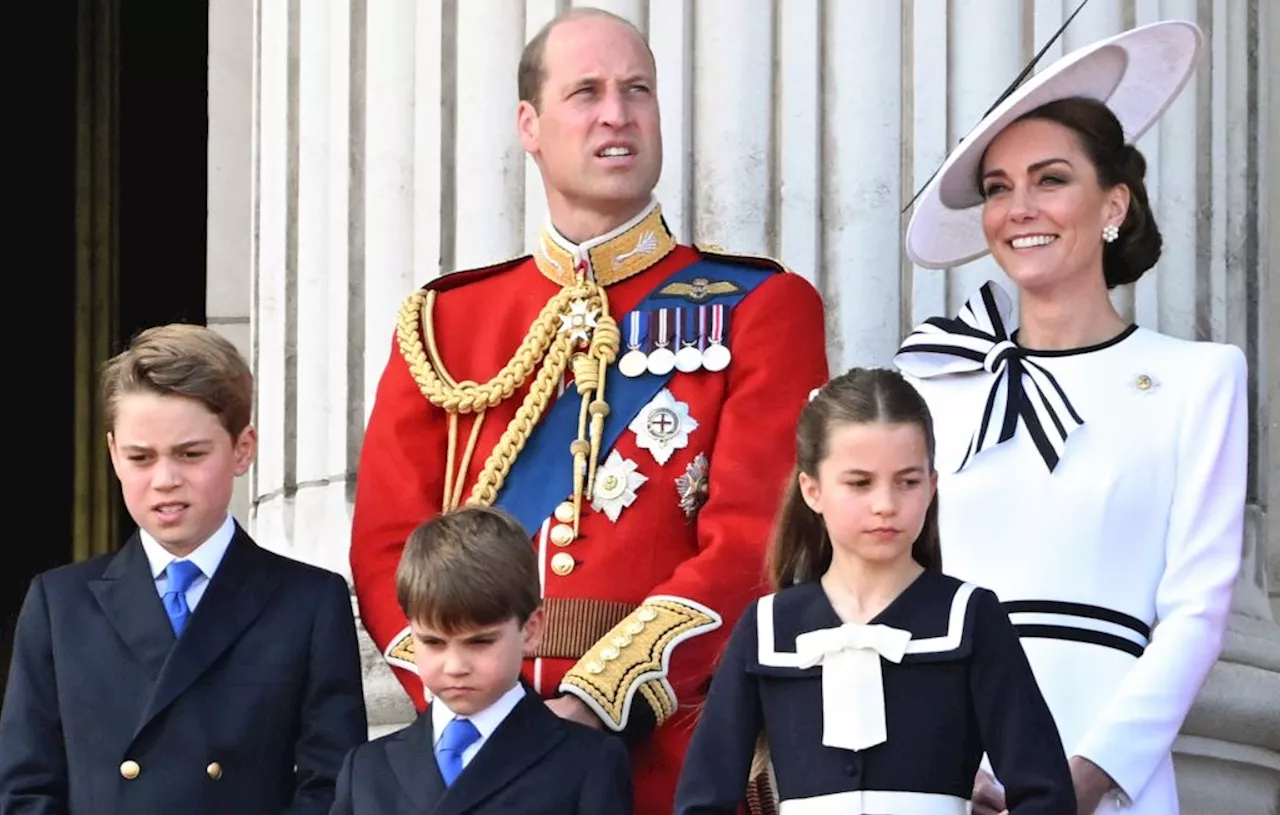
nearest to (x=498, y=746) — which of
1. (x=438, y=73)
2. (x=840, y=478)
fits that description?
(x=840, y=478)

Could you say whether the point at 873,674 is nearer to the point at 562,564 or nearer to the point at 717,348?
the point at 562,564

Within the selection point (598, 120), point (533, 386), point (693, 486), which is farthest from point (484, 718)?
point (598, 120)

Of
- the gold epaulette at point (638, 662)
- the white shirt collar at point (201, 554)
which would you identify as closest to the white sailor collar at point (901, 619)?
the gold epaulette at point (638, 662)

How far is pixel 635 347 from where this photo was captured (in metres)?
4.71

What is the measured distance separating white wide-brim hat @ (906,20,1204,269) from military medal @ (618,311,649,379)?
0.49 metres

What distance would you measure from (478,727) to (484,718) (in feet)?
0.05

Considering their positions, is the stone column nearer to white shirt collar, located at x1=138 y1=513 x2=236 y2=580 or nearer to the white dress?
white shirt collar, located at x1=138 y1=513 x2=236 y2=580

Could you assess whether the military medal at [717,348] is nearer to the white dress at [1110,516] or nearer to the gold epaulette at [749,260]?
the gold epaulette at [749,260]

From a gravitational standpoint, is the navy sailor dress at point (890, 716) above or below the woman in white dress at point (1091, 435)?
below

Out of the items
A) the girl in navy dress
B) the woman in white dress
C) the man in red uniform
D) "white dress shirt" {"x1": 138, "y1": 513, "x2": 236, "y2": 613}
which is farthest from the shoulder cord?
the girl in navy dress

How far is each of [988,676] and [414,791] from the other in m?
0.82

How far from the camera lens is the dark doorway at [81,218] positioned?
8.86 metres

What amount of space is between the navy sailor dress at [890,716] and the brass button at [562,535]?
0.65m

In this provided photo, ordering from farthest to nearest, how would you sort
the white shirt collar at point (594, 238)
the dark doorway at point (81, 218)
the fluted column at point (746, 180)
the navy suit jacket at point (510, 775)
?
the dark doorway at point (81, 218)
the fluted column at point (746, 180)
the white shirt collar at point (594, 238)
the navy suit jacket at point (510, 775)
